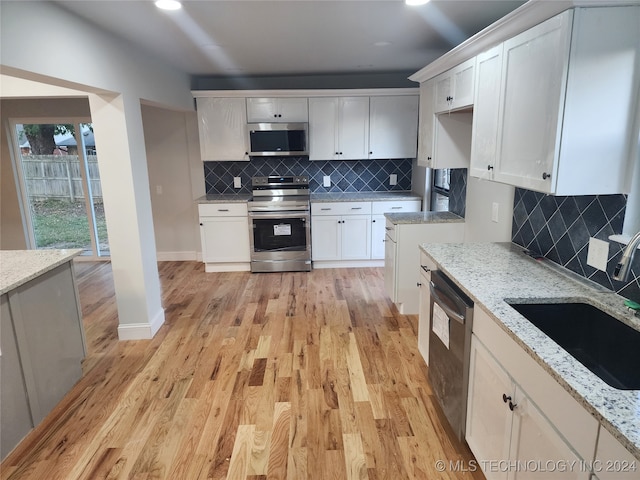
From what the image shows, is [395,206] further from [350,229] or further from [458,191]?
[458,191]

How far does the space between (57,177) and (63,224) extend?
65 centimetres

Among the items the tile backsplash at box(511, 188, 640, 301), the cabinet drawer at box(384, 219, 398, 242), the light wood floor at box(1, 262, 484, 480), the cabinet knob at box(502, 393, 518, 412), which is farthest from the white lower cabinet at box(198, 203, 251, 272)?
the cabinet knob at box(502, 393, 518, 412)

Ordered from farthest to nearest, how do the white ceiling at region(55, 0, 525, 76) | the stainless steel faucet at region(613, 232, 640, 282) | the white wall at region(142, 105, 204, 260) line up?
the white wall at region(142, 105, 204, 260) < the white ceiling at region(55, 0, 525, 76) < the stainless steel faucet at region(613, 232, 640, 282)

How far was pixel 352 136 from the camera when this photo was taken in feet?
16.1

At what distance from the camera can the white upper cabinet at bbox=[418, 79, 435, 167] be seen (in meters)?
3.31

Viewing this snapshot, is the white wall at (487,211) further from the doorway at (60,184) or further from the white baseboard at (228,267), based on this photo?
the doorway at (60,184)

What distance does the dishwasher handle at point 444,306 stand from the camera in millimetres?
1869

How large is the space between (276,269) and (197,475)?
3109mm

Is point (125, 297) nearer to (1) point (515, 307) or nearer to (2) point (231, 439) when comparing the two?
(2) point (231, 439)

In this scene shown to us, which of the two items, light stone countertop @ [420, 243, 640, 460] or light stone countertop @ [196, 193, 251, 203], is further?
light stone countertop @ [196, 193, 251, 203]

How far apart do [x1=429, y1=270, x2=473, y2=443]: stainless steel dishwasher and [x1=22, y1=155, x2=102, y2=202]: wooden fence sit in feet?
16.1

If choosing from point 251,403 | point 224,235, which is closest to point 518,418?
point 251,403

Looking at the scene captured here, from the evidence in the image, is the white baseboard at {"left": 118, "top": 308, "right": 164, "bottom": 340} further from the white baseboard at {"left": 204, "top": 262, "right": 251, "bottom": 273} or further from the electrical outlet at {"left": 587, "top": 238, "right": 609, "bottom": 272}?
the electrical outlet at {"left": 587, "top": 238, "right": 609, "bottom": 272}

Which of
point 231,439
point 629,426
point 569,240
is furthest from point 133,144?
point 629,426
